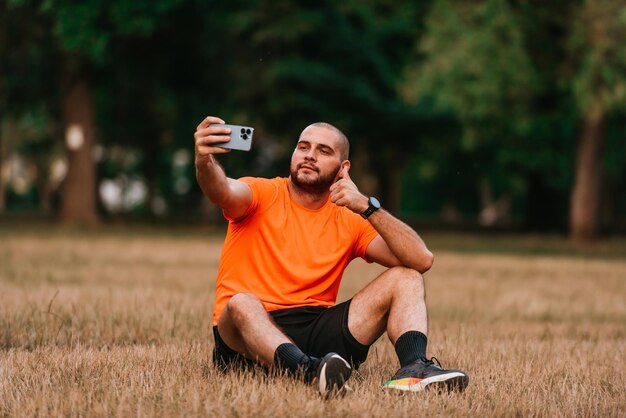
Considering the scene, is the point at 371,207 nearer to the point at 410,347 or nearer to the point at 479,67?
the point at 410,347

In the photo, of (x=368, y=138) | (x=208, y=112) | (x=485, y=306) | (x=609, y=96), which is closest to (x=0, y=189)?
(x=208, y=112)

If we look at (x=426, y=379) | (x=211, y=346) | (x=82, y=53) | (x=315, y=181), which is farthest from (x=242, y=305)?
(x=82, y=53)

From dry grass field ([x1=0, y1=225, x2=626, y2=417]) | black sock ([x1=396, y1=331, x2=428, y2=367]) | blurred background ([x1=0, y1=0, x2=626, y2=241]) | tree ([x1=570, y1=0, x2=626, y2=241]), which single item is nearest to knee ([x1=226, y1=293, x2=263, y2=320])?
dry grass field ([x1=0, y1=225, x2=626, y2=417])

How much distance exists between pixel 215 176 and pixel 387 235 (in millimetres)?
1105

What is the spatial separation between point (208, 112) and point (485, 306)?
22.5 metres

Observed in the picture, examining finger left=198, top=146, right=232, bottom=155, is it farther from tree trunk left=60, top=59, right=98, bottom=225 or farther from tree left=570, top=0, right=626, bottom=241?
tree trunk left=60, top=59, right=98, bottom=225

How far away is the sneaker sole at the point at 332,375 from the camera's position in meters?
4.80

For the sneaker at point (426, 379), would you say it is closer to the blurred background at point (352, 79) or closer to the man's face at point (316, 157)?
the man's face at point (316, 157)

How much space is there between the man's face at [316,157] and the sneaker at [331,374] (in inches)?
45.9

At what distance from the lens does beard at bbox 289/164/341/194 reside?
5.57 meters

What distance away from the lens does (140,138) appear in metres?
39.3

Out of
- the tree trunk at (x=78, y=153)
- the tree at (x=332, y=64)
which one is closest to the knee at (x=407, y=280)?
the tree at (x=332, y=64)

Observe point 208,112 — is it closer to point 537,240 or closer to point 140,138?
point 140,138

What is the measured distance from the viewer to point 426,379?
511 cm
